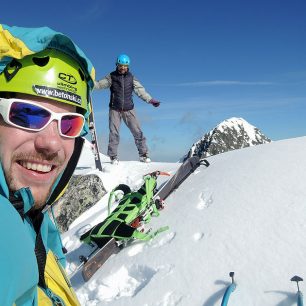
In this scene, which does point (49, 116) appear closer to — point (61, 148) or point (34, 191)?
point (61, 148)

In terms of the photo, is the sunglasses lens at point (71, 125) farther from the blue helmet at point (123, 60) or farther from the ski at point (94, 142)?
the ski at point (94, 142)

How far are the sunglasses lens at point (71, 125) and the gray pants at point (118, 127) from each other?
7.39 meters

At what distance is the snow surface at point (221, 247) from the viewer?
362cm

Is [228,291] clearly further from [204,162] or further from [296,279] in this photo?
[204,162]

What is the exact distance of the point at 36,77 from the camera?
1.84 metres

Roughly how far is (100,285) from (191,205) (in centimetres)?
205

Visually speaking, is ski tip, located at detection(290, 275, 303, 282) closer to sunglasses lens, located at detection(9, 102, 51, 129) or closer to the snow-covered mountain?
sunglasses lens, located at detection(9, 102, 51, 129)

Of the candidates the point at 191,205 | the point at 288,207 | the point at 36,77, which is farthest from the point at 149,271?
the point at 36,77

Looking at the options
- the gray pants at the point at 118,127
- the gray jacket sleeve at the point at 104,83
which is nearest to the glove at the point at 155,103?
the gray pants at the point at 118,127

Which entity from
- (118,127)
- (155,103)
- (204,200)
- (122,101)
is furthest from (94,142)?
(204,200)

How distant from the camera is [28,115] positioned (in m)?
1.74

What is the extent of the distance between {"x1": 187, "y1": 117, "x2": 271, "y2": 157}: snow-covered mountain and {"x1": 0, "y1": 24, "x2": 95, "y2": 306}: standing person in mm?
24781

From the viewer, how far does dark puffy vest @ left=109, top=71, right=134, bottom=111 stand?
30.5ft

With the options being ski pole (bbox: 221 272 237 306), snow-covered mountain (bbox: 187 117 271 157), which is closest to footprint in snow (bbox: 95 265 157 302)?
ski pole (bbox: 221 272 237 306)
